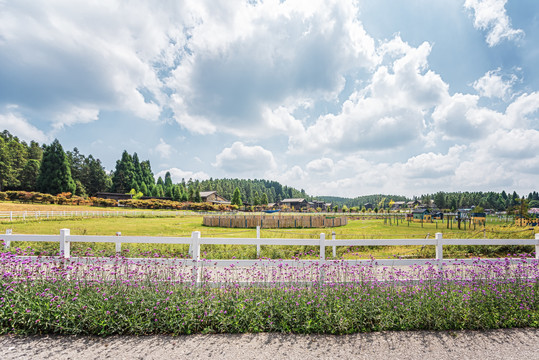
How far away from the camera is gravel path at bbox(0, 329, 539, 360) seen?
375 centimetres

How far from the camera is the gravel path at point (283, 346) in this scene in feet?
12.3

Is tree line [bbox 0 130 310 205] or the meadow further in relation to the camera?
tree line [bbox 0 130 310 205]

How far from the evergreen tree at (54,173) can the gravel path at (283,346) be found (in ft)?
233

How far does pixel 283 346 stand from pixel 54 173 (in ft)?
244

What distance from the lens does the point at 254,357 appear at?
3689 mm

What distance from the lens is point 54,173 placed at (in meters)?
60.1

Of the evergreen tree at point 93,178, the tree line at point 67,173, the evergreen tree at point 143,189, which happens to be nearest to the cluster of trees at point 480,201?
the tree line at point 67,173

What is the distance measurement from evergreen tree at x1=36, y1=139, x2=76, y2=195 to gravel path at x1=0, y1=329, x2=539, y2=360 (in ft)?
233

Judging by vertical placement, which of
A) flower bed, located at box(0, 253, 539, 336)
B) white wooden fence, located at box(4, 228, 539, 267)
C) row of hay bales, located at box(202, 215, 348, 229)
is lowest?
row of hay bales, located at box(202, 215, 348, 229)

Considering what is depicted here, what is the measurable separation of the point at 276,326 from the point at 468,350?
2846 mm

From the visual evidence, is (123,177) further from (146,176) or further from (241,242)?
(241,242)

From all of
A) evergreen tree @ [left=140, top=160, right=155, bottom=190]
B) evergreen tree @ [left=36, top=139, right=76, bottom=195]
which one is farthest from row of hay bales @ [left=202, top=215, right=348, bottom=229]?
evergreen tree @ [left=140, top=160, right=155, bottom=190]

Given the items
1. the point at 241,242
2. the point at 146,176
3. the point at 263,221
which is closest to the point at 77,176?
the point at 146,176

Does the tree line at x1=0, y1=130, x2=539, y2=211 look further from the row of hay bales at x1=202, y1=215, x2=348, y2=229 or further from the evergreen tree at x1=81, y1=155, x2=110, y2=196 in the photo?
the row of hay bales at x1=202, y1=215, x2=348, y2=229
